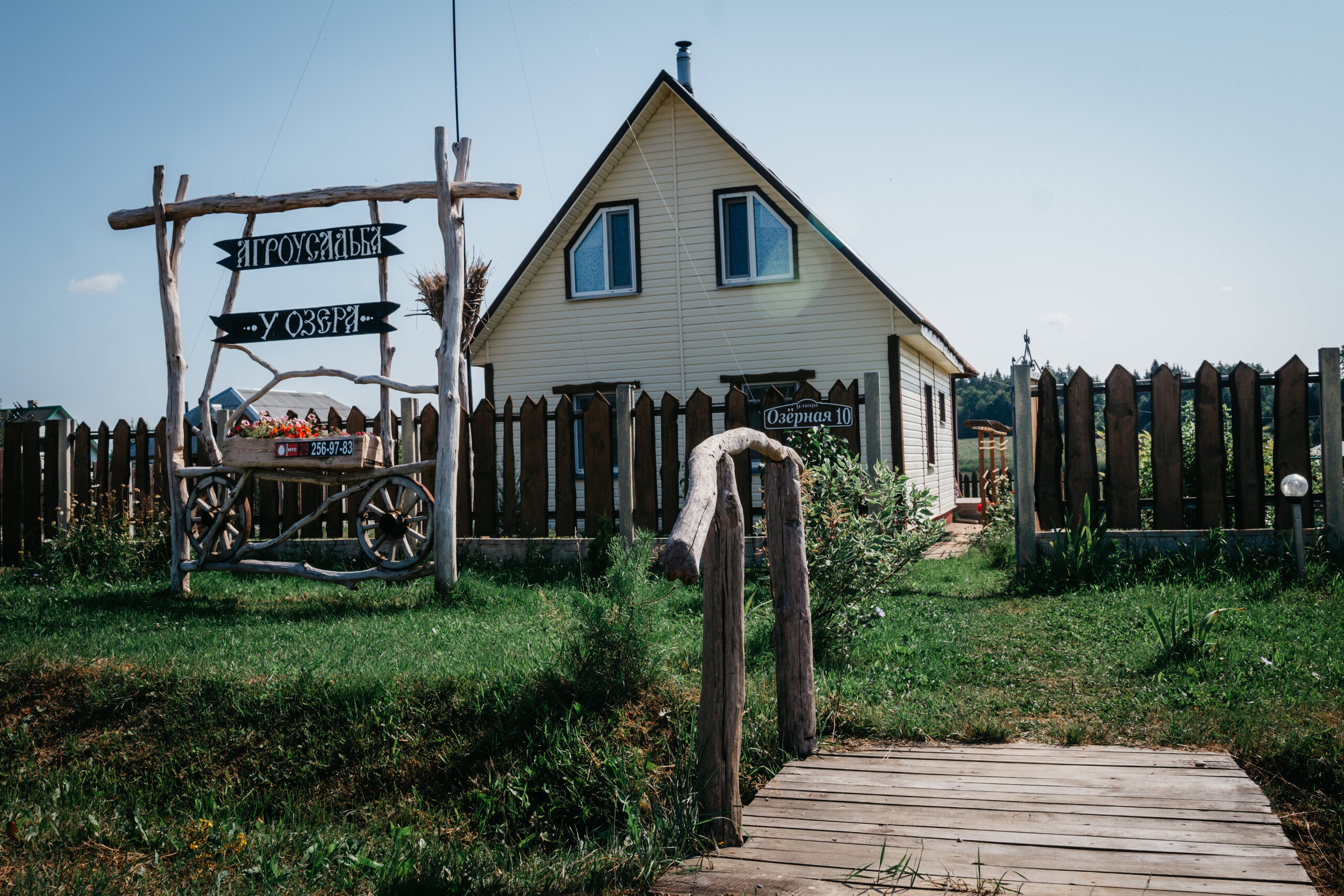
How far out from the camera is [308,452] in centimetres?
830

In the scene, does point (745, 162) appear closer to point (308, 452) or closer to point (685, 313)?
point (685, 313)

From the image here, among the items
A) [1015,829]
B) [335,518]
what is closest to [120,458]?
[335,518]

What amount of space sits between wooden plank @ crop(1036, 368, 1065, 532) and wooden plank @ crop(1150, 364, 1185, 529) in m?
0.85

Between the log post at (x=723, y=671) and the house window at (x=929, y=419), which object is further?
the house window at (x=929, y=419)

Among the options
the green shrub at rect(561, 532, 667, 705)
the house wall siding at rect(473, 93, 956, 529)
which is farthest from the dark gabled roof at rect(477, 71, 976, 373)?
the green shrub at rect(561, 532, 667, 705)

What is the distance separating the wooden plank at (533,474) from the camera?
1011 centimetres

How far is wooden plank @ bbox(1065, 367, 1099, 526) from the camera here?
8727 mm

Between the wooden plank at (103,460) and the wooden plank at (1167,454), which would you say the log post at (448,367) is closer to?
the wooden plank at (103,460)

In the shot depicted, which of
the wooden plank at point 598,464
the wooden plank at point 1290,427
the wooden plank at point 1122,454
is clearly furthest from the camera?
the wooden plank at point 598,464

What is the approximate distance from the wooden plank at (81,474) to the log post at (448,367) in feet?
19.3

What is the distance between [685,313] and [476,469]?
611 centimetres

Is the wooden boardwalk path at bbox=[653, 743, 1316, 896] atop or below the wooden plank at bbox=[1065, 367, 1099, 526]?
below

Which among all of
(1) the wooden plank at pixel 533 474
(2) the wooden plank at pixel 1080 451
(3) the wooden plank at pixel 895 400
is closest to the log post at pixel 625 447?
(1) the wooden plank at pixel 533 474

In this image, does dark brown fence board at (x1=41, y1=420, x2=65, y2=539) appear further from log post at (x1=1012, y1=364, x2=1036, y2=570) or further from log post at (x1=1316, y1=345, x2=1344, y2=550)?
log post at (x1=1316, y1=345, x2=1344, y2=550)
